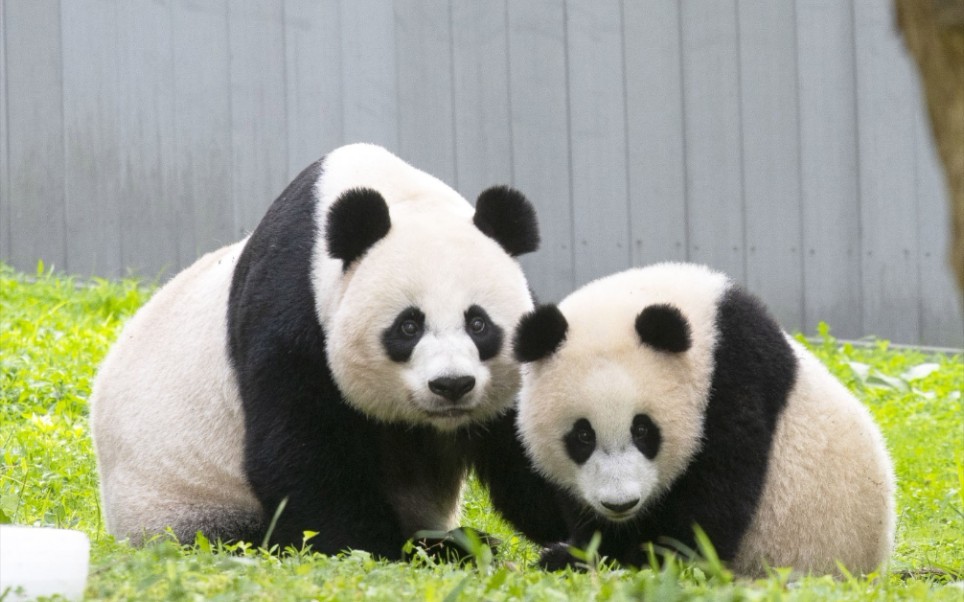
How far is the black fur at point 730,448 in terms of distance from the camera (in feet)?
13.7

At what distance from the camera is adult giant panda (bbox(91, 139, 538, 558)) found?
4.47m

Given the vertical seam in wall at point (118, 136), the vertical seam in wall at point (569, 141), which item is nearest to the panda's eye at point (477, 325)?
the vertical seam in wall at point (569, 141)

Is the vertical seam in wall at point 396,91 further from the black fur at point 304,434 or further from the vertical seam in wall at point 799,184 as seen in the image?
the black fur at point 304,434

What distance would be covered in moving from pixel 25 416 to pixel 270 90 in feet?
10.9

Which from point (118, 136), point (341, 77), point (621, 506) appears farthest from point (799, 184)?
point (621, 506)

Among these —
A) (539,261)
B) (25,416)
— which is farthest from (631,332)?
(539,261)

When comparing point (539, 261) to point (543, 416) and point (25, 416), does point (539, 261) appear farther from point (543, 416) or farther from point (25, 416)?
point (543, 416)

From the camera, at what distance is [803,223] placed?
9320 mm

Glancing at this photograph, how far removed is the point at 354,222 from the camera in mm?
4520

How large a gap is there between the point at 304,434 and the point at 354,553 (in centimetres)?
70

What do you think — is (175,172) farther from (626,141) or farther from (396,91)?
(626,141)

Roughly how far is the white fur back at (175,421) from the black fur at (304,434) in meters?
0.33

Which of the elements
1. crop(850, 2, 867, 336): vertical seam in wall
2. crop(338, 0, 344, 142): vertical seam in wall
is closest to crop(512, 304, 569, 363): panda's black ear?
crop(338, 0, 344, 142): vertical seam in wall

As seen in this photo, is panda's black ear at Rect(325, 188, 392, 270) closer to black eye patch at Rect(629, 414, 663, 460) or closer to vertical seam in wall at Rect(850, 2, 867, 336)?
black eye patch at Rect(629, 414, 663, 460)
